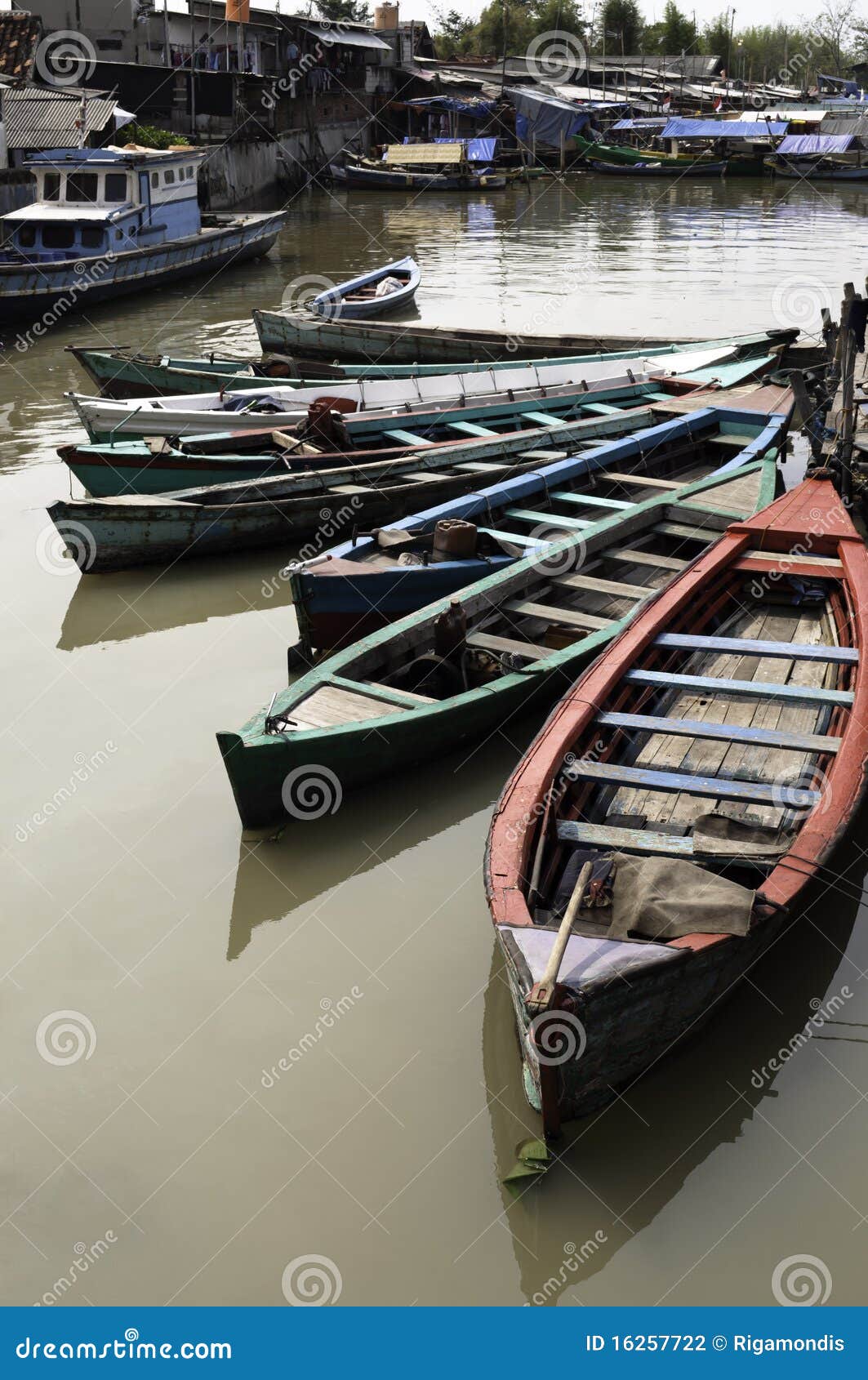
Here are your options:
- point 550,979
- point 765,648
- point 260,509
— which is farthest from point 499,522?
point 550,979

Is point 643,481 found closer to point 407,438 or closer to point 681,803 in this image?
point 407,438

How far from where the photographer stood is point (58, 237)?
18.4 m

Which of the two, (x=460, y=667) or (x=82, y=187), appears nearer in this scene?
(x=460, y=667)

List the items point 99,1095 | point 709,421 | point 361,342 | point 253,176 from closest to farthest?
1. point 99,1095
2. point 709,421
3. point 361,342
4. point 253,176

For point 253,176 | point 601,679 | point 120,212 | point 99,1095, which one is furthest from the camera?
point 253,176

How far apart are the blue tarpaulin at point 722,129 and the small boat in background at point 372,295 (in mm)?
28558

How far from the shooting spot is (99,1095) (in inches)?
186

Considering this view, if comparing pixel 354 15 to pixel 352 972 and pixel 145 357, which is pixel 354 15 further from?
pixel 352 972

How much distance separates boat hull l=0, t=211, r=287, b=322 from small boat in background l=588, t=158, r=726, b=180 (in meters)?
23.0

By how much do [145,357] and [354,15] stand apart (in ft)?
172

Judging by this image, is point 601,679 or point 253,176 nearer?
point 601,679

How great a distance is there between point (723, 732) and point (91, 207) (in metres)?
16.9

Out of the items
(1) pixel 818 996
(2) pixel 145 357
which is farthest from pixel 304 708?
(2) pixel 145 357

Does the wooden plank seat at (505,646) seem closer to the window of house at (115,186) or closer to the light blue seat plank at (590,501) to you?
the light blue seat plank at (590,501)
